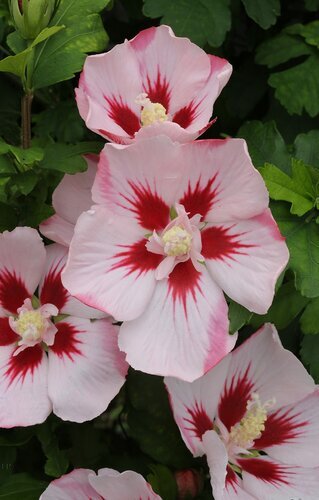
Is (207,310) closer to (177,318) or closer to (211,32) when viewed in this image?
(177,318)

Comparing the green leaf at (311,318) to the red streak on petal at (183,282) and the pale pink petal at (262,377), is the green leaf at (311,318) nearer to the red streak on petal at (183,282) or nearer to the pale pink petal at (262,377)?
the pale pink petal at (262,377)

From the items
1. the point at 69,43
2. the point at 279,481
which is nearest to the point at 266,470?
the point at 279,481

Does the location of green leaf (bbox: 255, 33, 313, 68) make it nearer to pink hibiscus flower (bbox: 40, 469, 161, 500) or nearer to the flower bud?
the flower bud

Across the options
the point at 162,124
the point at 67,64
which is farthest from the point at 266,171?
the point at 67,64

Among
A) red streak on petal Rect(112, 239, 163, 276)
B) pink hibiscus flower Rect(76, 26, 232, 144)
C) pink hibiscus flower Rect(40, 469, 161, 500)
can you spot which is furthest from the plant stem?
pink hibiscus flower Rect(40, 469, 161, 500)

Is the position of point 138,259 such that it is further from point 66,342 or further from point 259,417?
point 259,417

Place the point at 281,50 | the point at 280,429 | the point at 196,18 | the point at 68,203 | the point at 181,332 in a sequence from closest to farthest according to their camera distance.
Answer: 1. the point at 181,332
2. the point at 68,203
3. the point at 280,429
4. the point at 196,18
5. the point at 281,50
